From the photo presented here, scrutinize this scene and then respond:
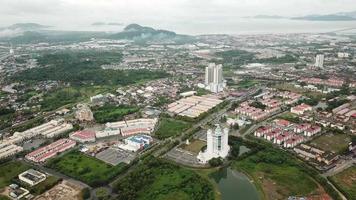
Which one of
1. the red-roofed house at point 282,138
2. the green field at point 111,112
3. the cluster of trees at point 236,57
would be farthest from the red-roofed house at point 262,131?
the cluster of trees at point 236,57

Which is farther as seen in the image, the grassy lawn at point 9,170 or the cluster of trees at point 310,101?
the cluster of trees at point 310,101

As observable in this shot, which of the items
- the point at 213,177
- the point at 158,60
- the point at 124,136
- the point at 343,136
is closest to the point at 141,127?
the point at 124,136

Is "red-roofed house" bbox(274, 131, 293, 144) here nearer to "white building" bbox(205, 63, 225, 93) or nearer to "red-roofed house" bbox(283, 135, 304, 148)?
"red-roofed house" bbox(283, 135, 304, 148)

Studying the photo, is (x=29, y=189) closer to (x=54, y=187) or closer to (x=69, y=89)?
(x=54, y=187)

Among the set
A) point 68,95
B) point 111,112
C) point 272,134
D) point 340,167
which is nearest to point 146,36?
point 68,95

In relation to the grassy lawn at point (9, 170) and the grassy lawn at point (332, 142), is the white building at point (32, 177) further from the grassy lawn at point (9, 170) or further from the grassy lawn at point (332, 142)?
the grassy lawn at point (332, 142)

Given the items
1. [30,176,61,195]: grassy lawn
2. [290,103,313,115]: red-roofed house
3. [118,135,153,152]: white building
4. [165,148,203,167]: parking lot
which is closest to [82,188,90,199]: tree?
[30,176,61,195]: grassy lawn
